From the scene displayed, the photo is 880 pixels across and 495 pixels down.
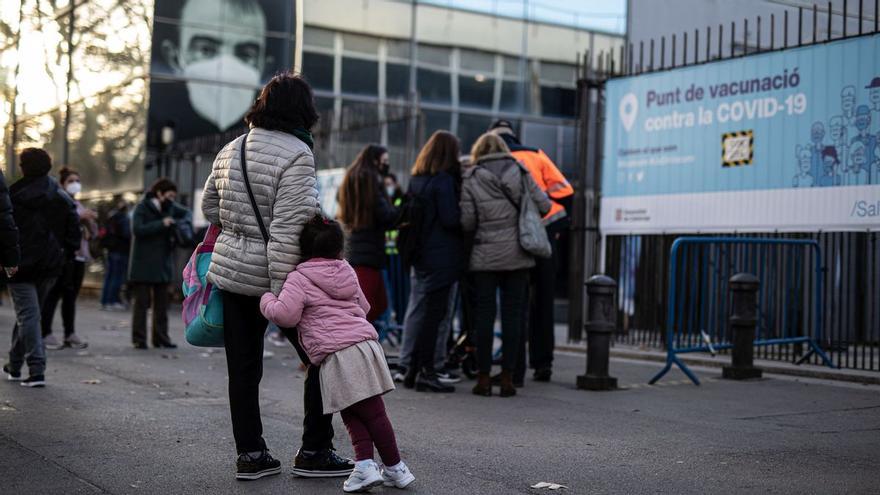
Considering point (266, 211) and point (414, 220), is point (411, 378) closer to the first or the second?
point (414, 220)

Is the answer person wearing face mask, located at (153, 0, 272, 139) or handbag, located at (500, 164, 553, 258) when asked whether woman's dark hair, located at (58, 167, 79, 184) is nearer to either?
handbag, located at (500, 164, 553, 258)

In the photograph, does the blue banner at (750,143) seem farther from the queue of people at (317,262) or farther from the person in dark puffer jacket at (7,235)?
the person in dark puffer jacket at (7,235)

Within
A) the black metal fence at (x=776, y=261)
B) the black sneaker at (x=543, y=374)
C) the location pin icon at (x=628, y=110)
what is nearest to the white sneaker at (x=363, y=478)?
the black sneaker at (x=543, y=374)

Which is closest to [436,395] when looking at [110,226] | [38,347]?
[38,347]

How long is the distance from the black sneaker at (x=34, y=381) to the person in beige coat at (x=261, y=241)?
12.1 feet

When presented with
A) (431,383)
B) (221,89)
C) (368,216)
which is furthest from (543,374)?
(221,89)

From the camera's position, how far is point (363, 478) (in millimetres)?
4895

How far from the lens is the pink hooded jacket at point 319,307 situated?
4934 millimetres

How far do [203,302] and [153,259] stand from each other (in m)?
7.29

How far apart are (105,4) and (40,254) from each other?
21.6 metres

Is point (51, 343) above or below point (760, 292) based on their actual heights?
below

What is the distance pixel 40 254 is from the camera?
838cm

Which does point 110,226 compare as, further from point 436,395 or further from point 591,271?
point 436,395

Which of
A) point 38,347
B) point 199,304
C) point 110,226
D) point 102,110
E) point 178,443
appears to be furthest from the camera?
point 102,110
